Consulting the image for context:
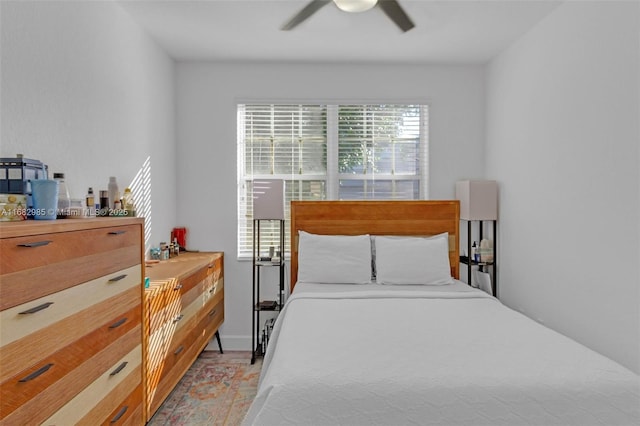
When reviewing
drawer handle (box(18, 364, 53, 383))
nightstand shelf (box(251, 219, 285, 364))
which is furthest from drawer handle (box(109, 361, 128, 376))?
nightstand shelf (box(251, 219, 285, 364))

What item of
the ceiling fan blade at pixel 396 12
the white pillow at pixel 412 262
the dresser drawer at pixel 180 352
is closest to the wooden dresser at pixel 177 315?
the dresser drawer at pixel 180 352

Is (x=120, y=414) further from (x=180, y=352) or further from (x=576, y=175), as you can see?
(x=576, y=175)

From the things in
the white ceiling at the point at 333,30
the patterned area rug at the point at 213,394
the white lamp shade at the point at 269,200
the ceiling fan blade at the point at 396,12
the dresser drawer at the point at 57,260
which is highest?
the white ceiling at the point at 333,30

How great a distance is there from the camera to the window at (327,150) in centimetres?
400

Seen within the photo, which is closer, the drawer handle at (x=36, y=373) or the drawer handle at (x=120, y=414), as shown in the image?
the drawer handle at (x=36, y=373)

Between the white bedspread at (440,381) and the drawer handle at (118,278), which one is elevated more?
the drawer handle at (118,278)

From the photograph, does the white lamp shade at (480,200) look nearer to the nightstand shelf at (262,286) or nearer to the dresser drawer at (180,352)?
the nightstand shelf at (262,286)

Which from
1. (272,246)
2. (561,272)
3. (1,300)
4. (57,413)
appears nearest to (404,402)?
(57,413)

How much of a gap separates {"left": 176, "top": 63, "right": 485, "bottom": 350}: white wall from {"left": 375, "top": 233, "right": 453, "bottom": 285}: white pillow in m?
1.34

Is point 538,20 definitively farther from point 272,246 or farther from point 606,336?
point 272,246

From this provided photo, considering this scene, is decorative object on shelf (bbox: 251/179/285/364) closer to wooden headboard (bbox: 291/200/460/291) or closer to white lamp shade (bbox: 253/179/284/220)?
white lamp shade (bbox: 253/179/284/220)

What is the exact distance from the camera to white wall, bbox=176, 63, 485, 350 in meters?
3.92

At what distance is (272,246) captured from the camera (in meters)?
3.82

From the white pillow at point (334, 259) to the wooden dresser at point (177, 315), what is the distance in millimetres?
781
